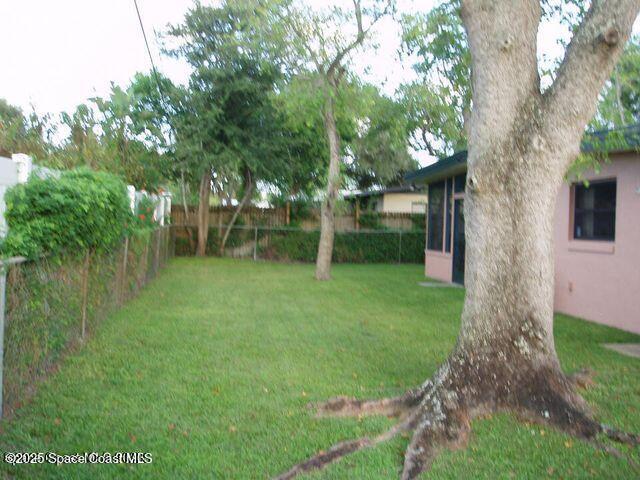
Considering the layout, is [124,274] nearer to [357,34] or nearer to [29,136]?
[29,136]

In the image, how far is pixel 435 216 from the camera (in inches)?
729

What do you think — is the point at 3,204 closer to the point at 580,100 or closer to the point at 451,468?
the point at 451,468

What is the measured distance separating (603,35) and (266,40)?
12.0m

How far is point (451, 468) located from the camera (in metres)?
4.16

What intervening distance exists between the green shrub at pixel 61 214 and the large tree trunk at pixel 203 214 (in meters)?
15.7

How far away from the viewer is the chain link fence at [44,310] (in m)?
4.74

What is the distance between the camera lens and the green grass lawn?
13.9 feet

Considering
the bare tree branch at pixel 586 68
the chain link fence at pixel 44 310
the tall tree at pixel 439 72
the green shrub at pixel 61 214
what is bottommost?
the chain link fence at pixel 44 310

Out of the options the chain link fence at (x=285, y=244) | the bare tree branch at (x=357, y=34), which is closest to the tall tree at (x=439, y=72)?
the bare tree branch at (x=357, y=34)

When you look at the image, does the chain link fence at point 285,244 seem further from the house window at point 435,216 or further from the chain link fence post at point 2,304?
the chain link fence post at point 2,304

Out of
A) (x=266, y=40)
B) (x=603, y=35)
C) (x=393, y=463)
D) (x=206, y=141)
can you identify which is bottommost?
(x=393, y=463)

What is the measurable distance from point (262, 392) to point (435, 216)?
13.4 m

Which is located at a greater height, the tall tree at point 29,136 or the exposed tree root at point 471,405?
the tall tree at point 29,136

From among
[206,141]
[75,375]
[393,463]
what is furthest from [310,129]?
[393,463]
